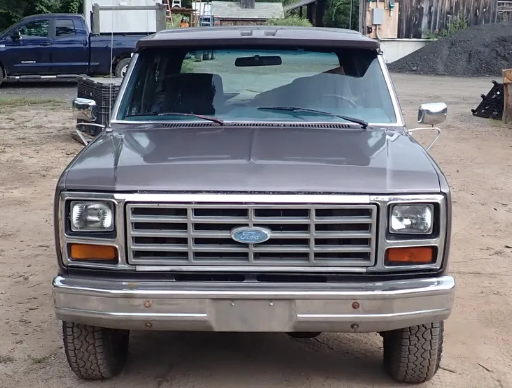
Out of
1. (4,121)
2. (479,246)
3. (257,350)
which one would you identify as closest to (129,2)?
(4,121)

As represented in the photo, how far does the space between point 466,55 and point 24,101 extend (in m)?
19.2

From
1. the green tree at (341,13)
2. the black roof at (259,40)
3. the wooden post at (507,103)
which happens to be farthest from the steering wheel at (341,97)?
the green tree at (341,13)

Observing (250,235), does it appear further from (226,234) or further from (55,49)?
(55,49)

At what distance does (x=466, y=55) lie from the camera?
3153 cm

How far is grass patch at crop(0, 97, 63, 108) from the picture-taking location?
17.8 m

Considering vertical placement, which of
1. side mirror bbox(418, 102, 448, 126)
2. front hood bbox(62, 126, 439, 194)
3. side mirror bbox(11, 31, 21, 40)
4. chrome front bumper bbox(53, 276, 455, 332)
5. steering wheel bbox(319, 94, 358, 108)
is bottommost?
chrome front bumper bbox(53, 276, 455, 332)

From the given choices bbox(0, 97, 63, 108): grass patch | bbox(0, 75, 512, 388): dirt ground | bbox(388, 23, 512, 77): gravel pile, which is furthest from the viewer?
bbox(388, 23, 512, 77): gravel pile

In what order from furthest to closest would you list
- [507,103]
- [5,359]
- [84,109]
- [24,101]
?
[24,101]
[507,103]
[84,109]
[5,359]

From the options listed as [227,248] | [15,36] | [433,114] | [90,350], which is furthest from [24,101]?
[227,248]

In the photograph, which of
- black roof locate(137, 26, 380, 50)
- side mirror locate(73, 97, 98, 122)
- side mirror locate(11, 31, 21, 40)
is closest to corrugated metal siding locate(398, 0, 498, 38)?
side mirror locate(11, 31, 21, 40)

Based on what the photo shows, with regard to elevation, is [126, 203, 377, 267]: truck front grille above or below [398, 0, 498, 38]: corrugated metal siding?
below

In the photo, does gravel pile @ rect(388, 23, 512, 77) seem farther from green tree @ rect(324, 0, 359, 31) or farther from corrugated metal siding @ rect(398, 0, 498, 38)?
green tree @ rect(324, 0, 359, 31)

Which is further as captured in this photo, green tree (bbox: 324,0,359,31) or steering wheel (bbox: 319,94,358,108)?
green tree (bbox: 324,0,359,31)

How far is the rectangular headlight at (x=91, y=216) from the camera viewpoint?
383cm
